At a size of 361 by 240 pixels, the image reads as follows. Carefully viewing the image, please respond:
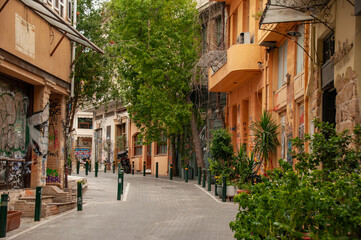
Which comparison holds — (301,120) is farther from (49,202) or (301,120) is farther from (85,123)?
(85,123)

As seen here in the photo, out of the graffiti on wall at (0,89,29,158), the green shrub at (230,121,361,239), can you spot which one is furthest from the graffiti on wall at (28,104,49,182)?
the green shrub at (230,121,361,239)

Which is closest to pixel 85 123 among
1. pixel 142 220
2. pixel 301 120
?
pixel 301 120

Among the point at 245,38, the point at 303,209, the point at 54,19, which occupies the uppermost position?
the point at 245,38

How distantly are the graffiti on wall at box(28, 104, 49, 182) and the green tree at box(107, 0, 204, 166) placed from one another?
411 inches

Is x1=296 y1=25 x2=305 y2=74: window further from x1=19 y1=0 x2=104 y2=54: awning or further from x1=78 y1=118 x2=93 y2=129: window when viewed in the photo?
x1=78 y1=118 x2=93 y2=129: window

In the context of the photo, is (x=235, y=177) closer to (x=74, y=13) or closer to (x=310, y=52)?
(x=310, y=52)

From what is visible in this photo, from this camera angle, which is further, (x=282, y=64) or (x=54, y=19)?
(x=282, y=64)

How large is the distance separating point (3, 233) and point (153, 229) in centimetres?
294

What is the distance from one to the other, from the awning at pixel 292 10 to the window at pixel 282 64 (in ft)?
15.4

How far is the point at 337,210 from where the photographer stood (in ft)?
15.5

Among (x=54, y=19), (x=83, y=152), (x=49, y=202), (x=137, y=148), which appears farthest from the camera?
(x=83, y=152)

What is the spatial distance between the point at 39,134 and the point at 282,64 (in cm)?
812

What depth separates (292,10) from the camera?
40.2ft

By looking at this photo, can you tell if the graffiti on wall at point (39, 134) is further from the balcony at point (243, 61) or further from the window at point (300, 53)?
the window at point (300, 53)
